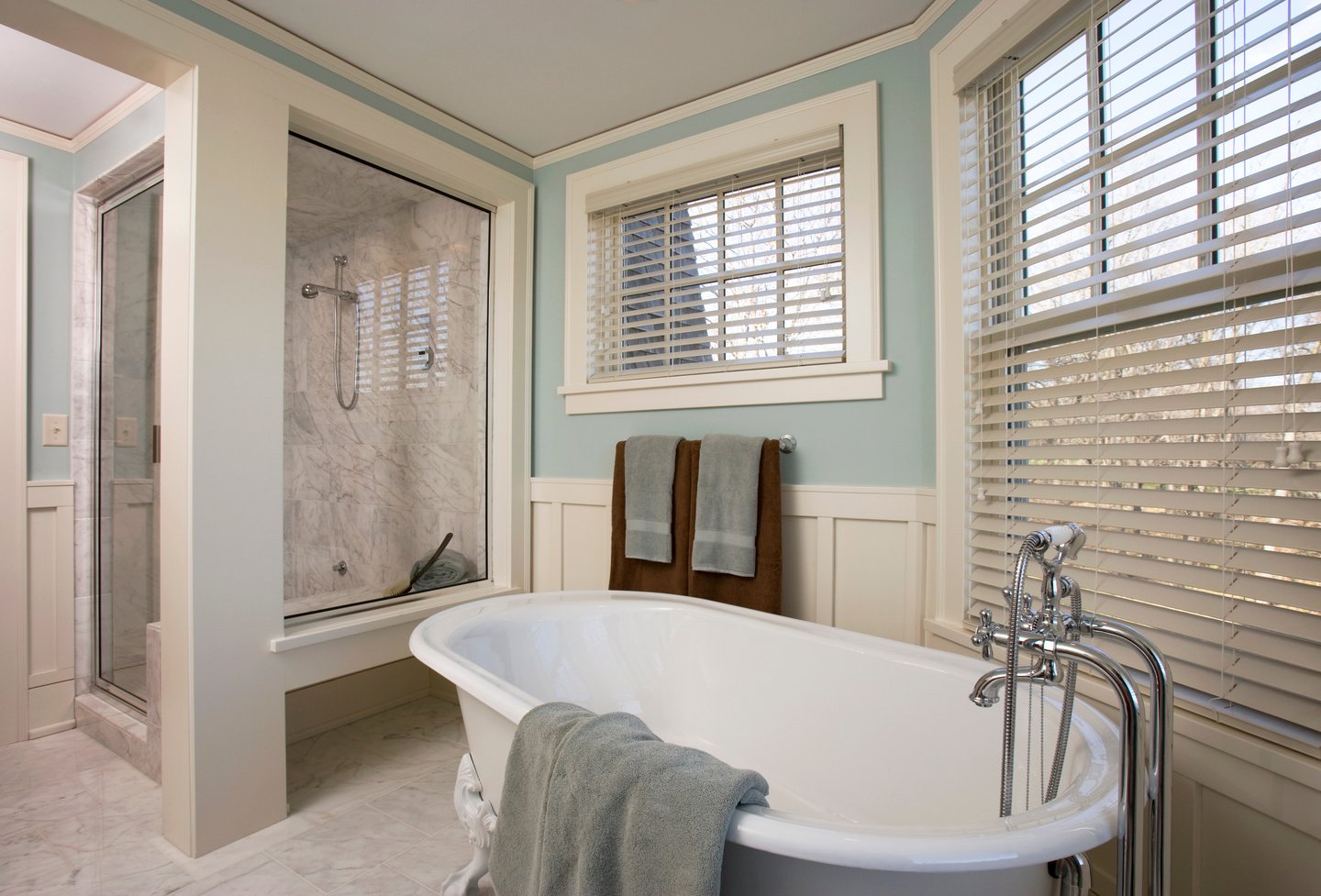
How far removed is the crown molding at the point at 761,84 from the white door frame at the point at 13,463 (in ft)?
6.20

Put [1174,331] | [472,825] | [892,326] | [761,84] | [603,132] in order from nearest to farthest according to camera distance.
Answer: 1. [1174,331]
2. [472,825]
3. [892,326]
4. [761,84]
5. [603,132]

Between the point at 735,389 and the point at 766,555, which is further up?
the point at 735,389

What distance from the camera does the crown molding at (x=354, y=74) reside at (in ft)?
6.06

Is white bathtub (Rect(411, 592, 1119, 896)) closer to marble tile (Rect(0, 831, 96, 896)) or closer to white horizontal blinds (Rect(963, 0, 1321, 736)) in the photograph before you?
white horizontal blinds (Rect(963, 0, 1321, 736))

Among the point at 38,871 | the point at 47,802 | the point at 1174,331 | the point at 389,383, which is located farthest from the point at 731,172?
the point at 47,802

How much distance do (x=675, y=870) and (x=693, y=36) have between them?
2095mm

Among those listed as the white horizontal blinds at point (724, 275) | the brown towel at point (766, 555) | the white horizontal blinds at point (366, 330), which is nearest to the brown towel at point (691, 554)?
the brown towel at point (766, 555)

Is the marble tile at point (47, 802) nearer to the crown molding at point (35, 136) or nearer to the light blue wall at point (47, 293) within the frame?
the light blue wall at point (47, 293)

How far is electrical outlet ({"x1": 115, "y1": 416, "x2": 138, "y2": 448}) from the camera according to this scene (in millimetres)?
2443

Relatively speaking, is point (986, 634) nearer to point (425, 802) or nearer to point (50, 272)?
point (425, 802)

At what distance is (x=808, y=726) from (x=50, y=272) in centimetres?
307

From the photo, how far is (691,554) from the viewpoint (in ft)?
7.28

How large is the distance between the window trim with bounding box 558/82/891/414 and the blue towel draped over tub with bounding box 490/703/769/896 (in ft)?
4.28

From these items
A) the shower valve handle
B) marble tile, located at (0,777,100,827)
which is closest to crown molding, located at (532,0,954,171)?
the shower valve handle
